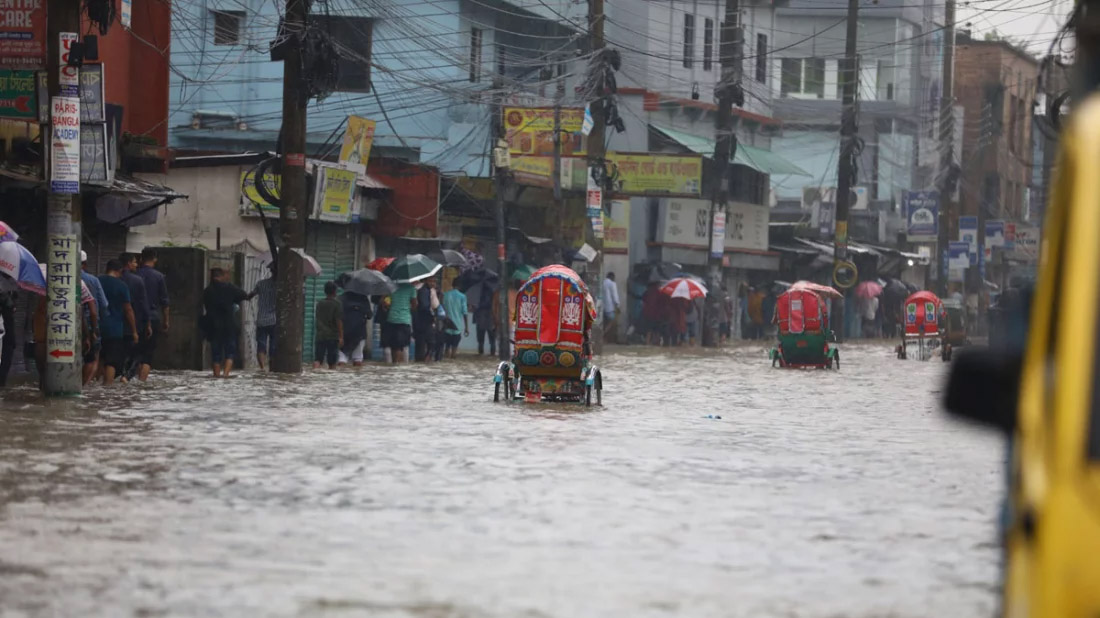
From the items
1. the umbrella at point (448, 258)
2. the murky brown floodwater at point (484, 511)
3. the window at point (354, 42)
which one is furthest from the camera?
the window at point (354, 42)

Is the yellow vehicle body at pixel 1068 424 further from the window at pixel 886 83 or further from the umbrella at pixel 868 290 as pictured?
the window at pixel 886 83

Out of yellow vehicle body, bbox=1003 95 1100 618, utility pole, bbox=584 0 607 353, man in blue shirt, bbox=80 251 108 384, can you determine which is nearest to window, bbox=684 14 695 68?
utility pole, bbox=584 0 607 353

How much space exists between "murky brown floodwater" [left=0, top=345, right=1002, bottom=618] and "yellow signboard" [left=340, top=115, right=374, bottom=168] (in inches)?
580

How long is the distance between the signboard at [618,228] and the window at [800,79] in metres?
23.3

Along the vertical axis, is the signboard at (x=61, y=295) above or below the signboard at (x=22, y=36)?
below

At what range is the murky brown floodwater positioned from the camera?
7.98m

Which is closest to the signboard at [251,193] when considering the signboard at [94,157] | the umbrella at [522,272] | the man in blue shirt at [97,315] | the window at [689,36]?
the signboard at [94,157]

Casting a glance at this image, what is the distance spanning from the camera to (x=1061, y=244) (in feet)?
13.9

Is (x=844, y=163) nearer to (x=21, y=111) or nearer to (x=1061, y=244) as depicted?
(x=21, y=111)

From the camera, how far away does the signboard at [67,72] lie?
779 inches

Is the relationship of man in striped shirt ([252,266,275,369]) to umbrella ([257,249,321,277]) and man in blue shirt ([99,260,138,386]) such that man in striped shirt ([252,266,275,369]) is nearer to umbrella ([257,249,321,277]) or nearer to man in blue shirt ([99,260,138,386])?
umbrella ([257,249,321,277])

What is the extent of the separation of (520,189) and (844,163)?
11.3 meters

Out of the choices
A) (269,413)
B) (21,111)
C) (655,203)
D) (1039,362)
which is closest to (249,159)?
(21,111)

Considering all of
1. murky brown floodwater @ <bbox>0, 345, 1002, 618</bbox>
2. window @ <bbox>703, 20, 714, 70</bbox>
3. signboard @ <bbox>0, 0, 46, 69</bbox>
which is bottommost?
murky brown floodwater @ <bbox>0, 345, 1002, 618</bbox>
